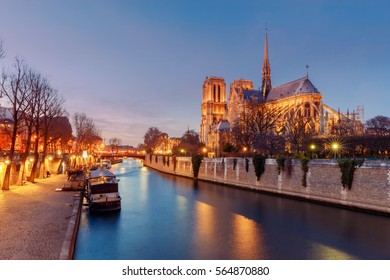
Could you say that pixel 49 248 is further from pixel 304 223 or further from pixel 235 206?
pixel 235 206

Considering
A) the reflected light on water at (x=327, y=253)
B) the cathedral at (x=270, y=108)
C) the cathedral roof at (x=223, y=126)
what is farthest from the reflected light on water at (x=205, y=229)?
the cathedral roof at (x=223, y=126)

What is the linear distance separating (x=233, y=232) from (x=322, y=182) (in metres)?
11.9

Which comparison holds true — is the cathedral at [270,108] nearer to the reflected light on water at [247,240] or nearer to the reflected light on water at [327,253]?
the reflected light on water at [247,240]

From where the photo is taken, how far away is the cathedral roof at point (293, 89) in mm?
76000

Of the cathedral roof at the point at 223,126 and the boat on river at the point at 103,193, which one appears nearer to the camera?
the boat on river at the point at 103,193

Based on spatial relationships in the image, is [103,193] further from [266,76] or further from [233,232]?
[266,76]

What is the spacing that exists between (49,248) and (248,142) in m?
43.6

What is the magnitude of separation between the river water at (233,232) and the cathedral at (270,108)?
31.2m

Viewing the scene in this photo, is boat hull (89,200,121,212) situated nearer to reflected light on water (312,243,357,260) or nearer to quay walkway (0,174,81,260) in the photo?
quay walkway (0,174,81,260)

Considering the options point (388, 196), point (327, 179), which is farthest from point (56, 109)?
point (388, 196)

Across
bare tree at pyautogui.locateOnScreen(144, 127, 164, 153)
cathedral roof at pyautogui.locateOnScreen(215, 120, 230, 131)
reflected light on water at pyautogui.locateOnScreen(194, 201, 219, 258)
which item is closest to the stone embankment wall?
reflected light on water at pyautogui.locateOnScreen(194, 201, 219, 258)

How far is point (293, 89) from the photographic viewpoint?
80812 mm

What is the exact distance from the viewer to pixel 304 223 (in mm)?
22734

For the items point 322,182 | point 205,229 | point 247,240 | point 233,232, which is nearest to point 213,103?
point 322,182
